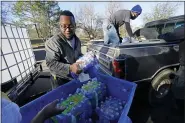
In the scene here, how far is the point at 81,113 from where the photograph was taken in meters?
1.57

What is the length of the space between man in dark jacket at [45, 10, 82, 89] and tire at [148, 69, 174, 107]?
6.79 feet

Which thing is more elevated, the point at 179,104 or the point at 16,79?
the point at 16,79

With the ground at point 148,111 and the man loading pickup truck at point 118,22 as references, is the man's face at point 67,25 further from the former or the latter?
the man loading pickup truck at point 118,22

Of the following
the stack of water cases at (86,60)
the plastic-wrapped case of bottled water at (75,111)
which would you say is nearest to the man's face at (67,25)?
the stack of water cases at (86,60)

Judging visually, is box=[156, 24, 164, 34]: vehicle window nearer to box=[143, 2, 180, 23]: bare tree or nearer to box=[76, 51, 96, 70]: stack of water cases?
box=[76, 51, 96, 70]: stack of water cases

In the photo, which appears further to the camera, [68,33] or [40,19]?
[40,19]

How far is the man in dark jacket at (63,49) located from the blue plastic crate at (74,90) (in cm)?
19

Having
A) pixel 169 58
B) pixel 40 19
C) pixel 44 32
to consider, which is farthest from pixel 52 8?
pixel 169 58

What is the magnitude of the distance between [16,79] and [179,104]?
3230 mm

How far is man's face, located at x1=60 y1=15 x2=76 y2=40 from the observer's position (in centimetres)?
187

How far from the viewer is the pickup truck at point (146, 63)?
300 centimetres

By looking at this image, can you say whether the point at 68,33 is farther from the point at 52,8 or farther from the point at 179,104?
the point at 52,8

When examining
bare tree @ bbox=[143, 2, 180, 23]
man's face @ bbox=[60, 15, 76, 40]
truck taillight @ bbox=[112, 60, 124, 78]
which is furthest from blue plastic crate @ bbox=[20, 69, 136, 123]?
bare tree @ bbox=[143, 2, 180, 23]

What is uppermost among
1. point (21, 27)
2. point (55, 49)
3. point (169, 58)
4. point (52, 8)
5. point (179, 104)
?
point (52, 8)
